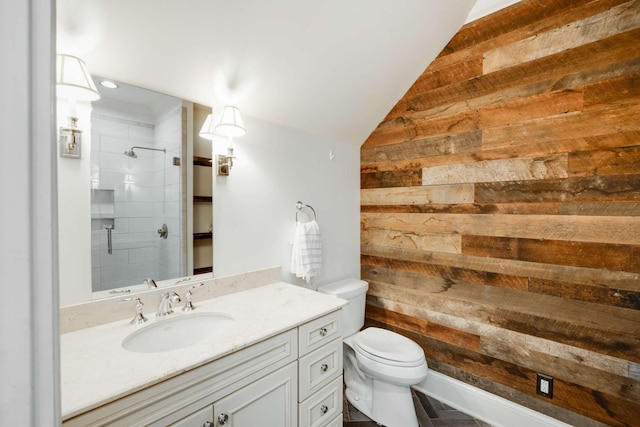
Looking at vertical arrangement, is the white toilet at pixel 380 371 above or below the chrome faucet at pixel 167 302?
below

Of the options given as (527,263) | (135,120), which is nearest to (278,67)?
(135,120)

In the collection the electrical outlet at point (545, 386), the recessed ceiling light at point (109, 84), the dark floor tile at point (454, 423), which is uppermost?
the recessed ceiling light at point (109, 84)

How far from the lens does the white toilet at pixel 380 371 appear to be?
5.36ft

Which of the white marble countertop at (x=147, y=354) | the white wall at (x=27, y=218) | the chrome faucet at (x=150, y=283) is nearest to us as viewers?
the white wall at (x=27, y=218)

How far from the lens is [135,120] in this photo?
1.34 m

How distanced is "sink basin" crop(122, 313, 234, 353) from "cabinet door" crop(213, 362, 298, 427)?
27 cm

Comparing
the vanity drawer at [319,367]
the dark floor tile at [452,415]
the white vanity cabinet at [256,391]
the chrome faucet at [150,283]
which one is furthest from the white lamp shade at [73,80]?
the dark floor tile at [452,415]

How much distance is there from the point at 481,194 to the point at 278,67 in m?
1.47

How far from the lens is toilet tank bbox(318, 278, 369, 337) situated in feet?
6.75

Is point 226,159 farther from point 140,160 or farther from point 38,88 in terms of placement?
point 38,88

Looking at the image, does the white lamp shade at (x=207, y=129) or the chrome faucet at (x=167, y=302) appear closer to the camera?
the chrome faucet at (x=167, y=302)

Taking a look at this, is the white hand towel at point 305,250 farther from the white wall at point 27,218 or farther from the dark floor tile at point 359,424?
the white wall at point 27,218

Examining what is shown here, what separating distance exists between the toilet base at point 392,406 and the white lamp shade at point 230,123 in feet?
5.70

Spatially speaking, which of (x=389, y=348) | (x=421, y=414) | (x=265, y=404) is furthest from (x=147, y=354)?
(x=421, y=414)
